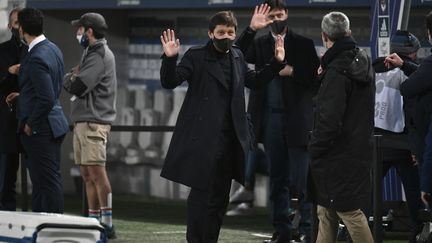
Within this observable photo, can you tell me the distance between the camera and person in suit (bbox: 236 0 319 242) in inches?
505

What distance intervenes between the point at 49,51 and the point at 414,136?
3068 mm

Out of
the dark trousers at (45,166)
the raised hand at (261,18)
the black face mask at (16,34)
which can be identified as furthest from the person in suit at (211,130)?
the black face mask at (16,34)

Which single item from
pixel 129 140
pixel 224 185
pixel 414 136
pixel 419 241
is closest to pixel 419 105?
pixel 414 136

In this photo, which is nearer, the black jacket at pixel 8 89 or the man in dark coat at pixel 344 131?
the man in dark coat at pixel 344 131

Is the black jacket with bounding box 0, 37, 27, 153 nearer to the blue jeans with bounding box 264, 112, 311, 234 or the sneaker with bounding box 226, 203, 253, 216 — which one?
the blue jeans with bounding box 264, 112, 311, 234

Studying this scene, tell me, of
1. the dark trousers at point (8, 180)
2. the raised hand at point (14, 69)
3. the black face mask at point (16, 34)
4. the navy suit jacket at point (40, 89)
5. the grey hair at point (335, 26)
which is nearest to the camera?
the grey hair at point (335, 26)

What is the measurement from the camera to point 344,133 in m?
10.3

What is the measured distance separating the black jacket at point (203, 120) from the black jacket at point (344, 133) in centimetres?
77

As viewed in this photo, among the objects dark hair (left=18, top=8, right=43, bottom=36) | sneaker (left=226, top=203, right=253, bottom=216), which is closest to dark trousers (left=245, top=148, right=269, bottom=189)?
sneaker (left=226, top=203, right=253, bottom=216)

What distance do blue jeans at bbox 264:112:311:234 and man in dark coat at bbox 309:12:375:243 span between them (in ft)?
7.47

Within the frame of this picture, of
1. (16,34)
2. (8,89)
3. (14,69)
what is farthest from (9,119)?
(16,34)

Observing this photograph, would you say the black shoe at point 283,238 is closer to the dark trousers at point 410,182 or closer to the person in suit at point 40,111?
the dark trousers at point 410,182

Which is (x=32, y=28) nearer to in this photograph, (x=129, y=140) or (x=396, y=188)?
(x=396, y=188)

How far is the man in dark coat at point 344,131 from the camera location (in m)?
10.3
